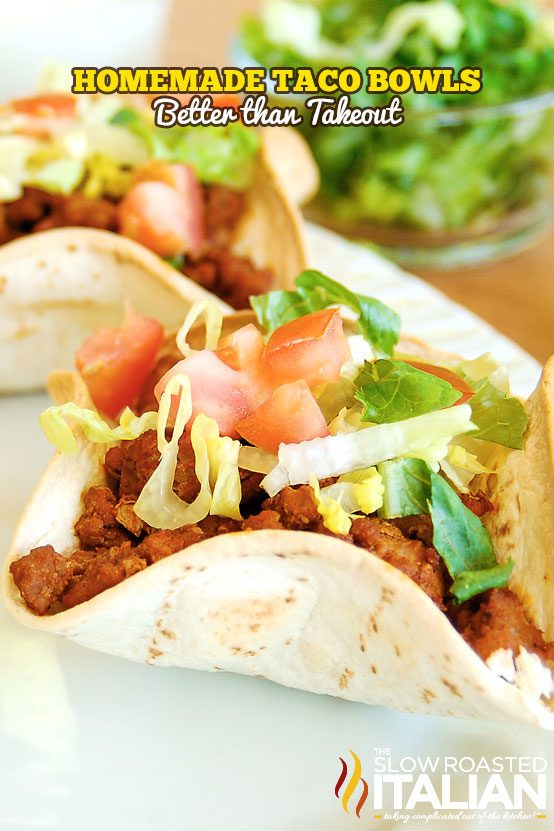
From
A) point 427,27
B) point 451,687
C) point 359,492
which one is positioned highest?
point 427,27

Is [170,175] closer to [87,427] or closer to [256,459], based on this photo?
[87,427]

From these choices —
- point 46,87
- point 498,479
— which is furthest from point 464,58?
point 498,479

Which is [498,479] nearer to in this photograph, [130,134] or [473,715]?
[473,715]

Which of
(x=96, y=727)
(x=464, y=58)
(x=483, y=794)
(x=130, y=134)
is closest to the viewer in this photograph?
(x=483, y=794)

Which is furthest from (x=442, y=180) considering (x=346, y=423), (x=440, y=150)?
(x=346, y=423)

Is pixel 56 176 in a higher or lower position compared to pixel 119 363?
higher

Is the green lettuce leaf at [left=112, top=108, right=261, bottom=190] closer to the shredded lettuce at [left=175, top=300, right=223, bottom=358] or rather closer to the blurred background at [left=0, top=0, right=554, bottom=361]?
the blurred background at [left=0, top=0, right=554, bottom=361]

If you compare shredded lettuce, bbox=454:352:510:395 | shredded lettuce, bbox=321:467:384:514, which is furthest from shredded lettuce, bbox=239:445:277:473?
shredded lettuce, bbox=454:352:510:395
